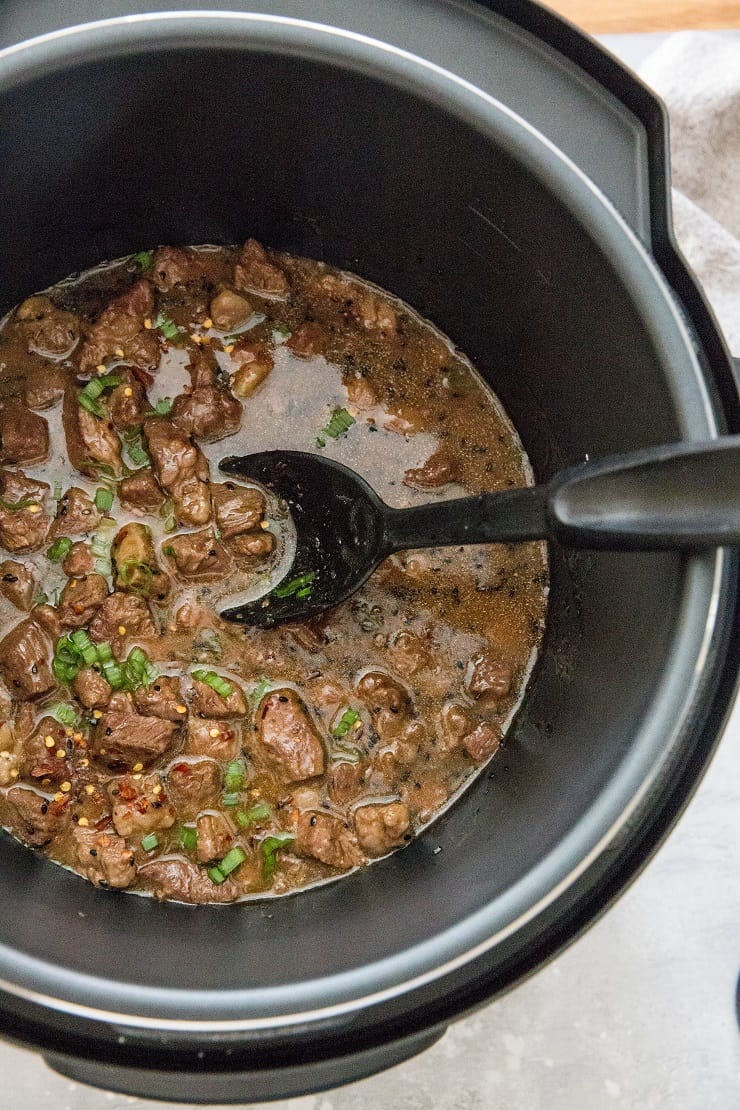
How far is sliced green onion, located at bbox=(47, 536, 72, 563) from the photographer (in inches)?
76.4

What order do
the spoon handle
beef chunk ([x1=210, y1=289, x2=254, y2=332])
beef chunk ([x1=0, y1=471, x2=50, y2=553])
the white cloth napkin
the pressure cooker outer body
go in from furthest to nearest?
the white cloth napkin < beef chunk ([x1=210, y1=289, x2=254, y2=332]) < beef chunk ([x1=0, y1=471, x2=50, y2=553]) < the pressure cooker outer body < the spoon handle

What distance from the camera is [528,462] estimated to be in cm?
209

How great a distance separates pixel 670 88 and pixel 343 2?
1.04 meters

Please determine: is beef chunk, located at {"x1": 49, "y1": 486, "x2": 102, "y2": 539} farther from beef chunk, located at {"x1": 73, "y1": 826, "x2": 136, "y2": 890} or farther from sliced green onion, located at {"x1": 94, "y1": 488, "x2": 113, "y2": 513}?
beef chunk, located at {"x1": 73, "y1": 826, "x2": 136, "y2": 890}

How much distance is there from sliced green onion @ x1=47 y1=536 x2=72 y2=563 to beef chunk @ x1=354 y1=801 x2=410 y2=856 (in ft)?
2.66

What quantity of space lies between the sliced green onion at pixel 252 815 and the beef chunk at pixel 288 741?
0.08 meters

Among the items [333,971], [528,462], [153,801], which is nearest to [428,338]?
[528,462]

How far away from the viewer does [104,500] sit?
6.43ft

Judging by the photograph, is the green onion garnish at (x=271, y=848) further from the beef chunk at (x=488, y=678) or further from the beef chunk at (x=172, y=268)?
the beef chunk at (x=172, y=268)

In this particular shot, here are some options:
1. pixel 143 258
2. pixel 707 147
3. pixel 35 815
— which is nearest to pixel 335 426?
pixel 143 258

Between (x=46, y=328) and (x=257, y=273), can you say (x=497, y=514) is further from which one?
(x=46, y=328)

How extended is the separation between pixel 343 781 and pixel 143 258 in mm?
1229

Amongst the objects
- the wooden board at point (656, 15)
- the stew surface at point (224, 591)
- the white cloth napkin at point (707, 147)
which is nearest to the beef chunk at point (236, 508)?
the stew surface at point (224, 591)

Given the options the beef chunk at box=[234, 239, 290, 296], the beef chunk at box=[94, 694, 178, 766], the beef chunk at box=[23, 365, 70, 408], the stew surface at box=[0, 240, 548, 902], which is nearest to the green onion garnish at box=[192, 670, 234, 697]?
the stew surface at box=[0, 240, 548, 902]
